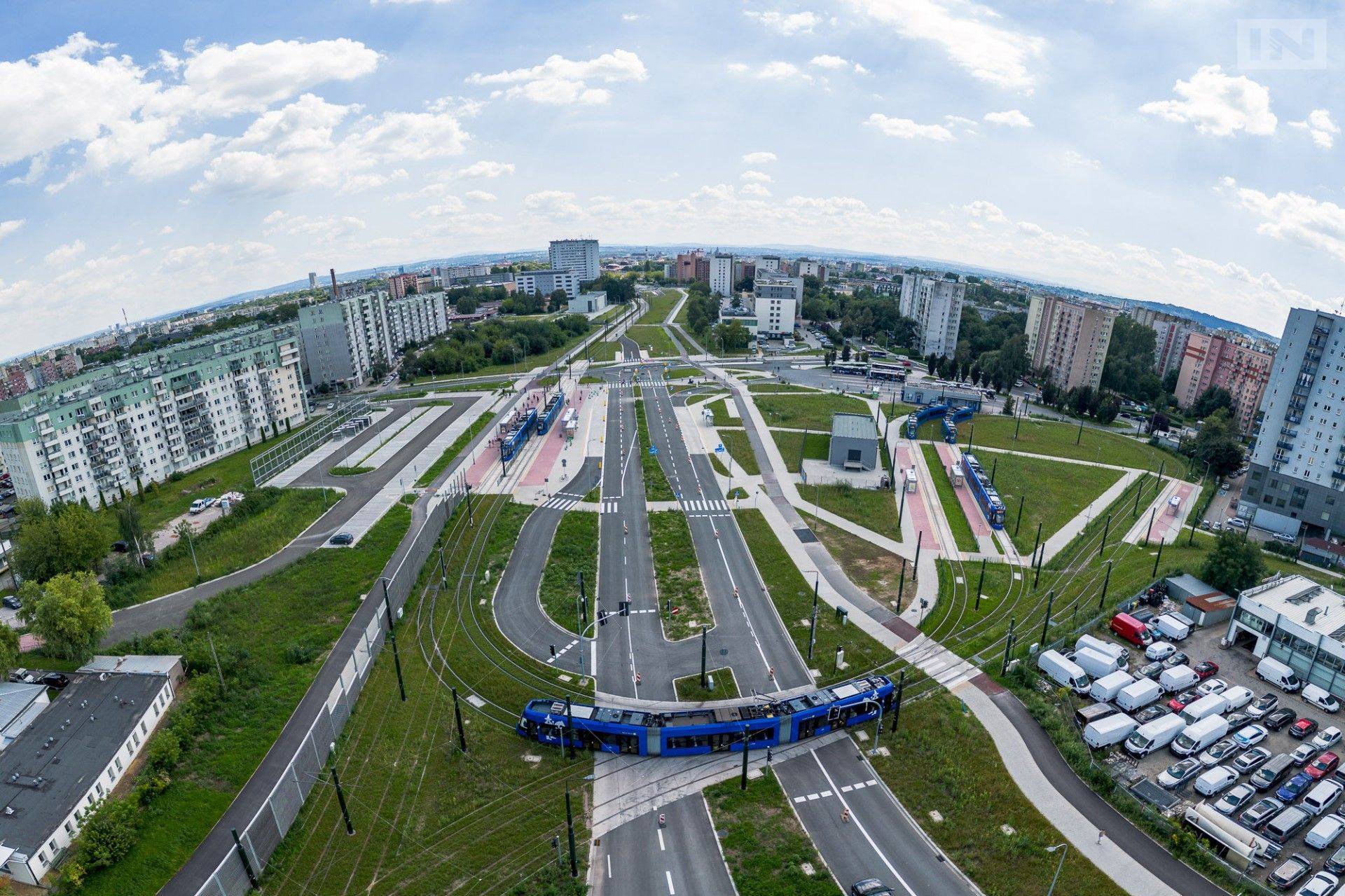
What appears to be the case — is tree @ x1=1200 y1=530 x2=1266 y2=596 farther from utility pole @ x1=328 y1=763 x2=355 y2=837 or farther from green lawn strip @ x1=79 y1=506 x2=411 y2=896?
green lawn strip @ x1=79 y1=506 x2=411 y2=896

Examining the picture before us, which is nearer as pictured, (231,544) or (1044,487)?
(231,544)

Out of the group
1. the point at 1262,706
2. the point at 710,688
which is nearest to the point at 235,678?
the point at 710,688

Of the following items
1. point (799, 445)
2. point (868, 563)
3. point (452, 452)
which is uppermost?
point (799, 445)

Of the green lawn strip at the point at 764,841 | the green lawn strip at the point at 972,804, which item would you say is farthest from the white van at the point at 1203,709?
the green lawn strip at the point at 764,841

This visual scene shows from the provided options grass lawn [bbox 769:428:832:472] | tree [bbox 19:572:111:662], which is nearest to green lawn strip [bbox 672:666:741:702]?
tree [bbox 19:572:111:662]

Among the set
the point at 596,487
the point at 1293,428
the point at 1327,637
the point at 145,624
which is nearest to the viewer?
the point at 1327,637

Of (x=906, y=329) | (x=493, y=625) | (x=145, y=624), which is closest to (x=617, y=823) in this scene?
(x=493, y=625)

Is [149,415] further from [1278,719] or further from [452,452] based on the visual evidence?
[1278,719]

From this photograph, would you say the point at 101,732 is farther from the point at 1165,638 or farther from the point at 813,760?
the point at 1165,638
